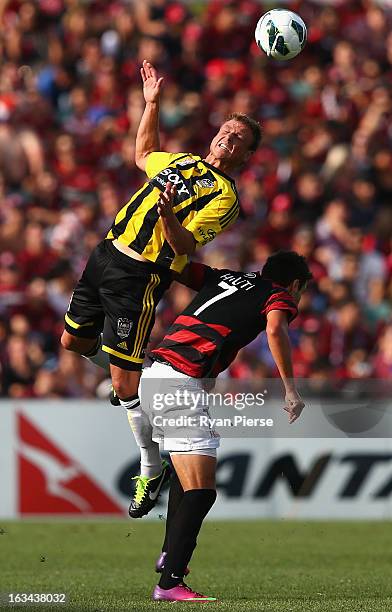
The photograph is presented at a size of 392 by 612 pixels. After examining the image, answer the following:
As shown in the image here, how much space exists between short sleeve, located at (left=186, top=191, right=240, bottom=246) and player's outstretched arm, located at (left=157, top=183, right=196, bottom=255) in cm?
17

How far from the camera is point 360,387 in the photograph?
12.6 metres

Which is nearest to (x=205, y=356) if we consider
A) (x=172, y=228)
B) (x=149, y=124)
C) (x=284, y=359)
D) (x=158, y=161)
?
(x=284, y=359)

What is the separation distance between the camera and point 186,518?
7.75 m

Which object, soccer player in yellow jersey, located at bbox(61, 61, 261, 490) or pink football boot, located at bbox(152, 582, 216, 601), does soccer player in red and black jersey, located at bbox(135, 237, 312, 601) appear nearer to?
pink football boot, located at bbox(152, 582, 216, 601)

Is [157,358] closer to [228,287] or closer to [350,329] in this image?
[228,287]

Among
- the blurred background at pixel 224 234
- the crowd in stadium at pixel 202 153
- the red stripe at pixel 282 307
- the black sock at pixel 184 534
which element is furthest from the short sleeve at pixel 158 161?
the crowd in stadium at pixel 202 153

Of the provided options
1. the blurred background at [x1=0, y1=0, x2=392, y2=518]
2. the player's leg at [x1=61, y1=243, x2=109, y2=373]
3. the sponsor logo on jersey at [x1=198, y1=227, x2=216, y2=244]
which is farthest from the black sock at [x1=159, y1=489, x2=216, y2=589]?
the blurred background at [x1=0, y1=0, x2=392, y2=518]

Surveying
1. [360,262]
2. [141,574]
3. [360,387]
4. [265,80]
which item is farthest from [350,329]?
[141,574]

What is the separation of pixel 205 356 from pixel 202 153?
8.86 m

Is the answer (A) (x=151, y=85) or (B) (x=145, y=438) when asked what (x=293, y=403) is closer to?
(B) (x=145, y=438)

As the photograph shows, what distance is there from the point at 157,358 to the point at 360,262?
306 inches

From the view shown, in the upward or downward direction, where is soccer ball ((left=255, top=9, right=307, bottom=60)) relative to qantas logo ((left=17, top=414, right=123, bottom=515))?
upward

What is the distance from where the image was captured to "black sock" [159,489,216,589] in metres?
7.75

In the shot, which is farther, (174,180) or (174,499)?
(174,180)
